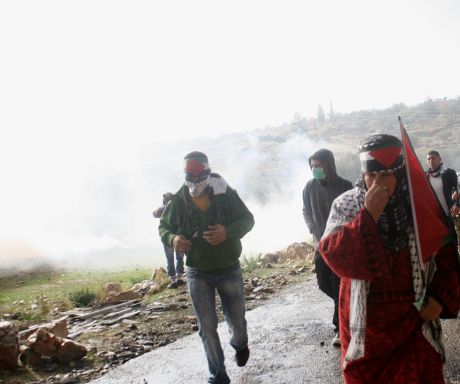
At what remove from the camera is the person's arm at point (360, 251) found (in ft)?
7.09

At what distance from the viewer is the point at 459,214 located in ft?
24.7

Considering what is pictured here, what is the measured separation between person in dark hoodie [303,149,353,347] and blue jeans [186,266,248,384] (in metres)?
1.29

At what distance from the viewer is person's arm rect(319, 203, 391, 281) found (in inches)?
85.0

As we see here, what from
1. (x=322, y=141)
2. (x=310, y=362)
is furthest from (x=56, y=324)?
(x=322, y=141)

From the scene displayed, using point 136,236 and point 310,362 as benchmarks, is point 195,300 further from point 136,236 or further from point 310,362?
point 136,236

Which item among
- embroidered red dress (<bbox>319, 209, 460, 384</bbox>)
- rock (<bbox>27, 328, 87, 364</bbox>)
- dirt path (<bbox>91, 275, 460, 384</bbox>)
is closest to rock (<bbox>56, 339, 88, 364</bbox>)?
rock (<bbox>27, 328, 87, 364</bbox>)

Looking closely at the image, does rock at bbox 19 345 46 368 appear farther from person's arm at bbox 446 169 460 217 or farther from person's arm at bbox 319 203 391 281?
person's arm at bbox 446 169 460 217

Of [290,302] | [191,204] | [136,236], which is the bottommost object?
[136,236]

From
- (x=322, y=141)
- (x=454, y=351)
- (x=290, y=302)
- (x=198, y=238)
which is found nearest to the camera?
(x=198, y=238)

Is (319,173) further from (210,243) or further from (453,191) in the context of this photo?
(453,191)

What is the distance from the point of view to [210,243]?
3.77 metres

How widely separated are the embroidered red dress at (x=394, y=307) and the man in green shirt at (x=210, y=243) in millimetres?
1702

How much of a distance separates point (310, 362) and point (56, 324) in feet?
11.4

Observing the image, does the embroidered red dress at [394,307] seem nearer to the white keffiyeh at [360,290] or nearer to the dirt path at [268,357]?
the white keffiyeh at [360,290]
